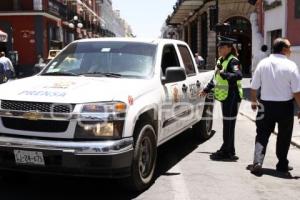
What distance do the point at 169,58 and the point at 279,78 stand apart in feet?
5.34

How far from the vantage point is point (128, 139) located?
5.66m

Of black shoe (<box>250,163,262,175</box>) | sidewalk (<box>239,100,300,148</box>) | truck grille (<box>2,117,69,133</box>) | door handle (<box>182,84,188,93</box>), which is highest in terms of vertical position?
door handle (<box>182,84,188,93</box>)

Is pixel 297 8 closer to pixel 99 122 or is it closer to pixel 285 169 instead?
pixel 285 169

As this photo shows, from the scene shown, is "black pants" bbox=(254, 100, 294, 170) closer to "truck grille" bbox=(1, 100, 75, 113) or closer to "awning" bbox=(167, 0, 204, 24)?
"truck grille" bbox=(1, 100, 75, 113)

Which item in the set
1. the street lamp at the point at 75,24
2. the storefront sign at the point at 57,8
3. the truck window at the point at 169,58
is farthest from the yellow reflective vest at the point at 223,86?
the street lamp at the point at 75,24

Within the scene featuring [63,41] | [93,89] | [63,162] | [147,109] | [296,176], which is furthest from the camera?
[63,41]

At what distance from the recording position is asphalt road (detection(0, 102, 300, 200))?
600cm

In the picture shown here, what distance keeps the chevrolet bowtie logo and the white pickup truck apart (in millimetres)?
10

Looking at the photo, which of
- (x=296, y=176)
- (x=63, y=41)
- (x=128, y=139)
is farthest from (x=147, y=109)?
(x=63, y=41)

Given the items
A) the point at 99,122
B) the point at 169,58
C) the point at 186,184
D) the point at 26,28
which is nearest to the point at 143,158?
the point at 186,184

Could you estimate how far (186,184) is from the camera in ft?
21.4

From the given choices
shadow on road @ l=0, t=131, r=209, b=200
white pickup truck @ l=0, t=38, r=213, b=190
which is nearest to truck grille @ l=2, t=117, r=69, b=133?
white pickup truck @ l=0, t=38, r=213, b=190

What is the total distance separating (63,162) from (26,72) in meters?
37.0

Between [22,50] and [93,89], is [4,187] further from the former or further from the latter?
[22,50]
